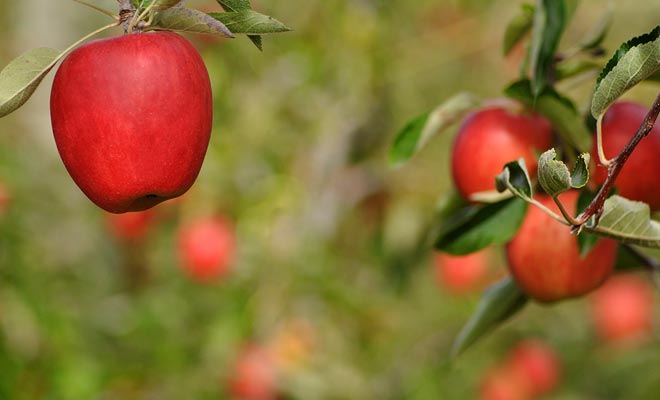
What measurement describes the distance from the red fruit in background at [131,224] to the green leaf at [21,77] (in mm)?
1961

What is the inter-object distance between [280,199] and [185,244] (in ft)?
1.10

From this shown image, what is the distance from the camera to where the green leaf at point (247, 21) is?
75 cm

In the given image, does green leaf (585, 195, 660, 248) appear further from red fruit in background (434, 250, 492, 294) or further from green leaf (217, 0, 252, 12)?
red fruit in background (434, 250, 492, 294)

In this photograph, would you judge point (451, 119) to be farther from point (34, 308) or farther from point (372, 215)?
point (372, 215)

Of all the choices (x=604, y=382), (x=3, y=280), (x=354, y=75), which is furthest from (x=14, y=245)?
(x=604, y=382)

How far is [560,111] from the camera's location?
0.93m

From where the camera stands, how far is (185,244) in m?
2.54

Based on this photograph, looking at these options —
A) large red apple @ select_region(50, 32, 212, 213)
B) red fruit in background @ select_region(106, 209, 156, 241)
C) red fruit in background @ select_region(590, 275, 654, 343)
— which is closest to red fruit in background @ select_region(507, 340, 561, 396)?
red fruit in background @ select_region(590, 275, 654, 343)

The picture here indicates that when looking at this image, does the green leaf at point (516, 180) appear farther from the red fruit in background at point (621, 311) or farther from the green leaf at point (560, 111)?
the red fruit in background at point (621, 311)

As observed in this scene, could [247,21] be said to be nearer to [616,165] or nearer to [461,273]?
[616,165]

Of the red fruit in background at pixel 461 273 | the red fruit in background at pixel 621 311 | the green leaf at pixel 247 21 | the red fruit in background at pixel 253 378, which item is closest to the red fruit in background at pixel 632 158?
the green leaf at pixel 247 21

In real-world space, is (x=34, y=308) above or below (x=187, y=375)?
A: above

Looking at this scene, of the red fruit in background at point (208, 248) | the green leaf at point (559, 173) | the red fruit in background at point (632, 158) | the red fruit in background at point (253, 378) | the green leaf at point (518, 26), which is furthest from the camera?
the red fruit in background at point (208, 248)

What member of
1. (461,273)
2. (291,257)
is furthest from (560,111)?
(461,273)
